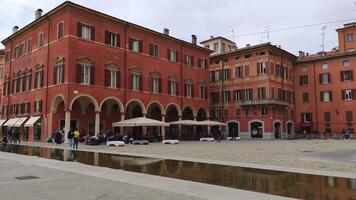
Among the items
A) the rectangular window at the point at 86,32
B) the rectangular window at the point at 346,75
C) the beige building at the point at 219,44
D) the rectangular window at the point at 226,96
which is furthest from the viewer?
the beige building at the point at 219,44

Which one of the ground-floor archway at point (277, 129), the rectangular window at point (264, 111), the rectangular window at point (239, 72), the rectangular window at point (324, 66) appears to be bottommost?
the ground-floor archway at point (277, 129)

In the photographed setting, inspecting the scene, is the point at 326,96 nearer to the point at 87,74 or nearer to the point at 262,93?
the point at 262,93

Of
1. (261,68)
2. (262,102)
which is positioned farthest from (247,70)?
(262,102)

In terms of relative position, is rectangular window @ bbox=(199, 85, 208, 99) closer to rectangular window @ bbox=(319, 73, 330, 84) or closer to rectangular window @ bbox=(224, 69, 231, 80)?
rectangular window @ bbox=(224, 69, 231, 80)

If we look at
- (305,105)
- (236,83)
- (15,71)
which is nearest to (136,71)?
(15,71)

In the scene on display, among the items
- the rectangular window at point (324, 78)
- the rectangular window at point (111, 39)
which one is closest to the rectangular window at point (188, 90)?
the rectangular window at point (111, 39)

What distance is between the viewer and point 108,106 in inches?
1555

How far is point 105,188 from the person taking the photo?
927 centimetres

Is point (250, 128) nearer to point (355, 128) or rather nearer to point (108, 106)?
point (355, 128)

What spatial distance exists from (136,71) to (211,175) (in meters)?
29.4

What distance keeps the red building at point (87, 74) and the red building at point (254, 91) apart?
839cm

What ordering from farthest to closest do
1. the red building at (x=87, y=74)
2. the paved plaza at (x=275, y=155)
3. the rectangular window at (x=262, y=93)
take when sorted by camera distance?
the rectangular window at (x=262, y=93), the red building at (x=87, y=74), the paved plaza at (x=275, y=155)

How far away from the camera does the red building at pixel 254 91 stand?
4975cm

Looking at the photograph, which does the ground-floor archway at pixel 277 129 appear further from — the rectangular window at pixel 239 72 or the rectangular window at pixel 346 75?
the rectangular window at pixel 346 75
